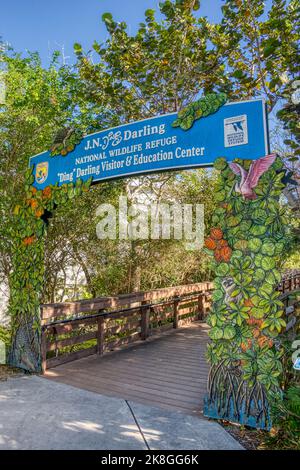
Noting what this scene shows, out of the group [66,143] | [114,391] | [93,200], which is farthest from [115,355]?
[66,143]

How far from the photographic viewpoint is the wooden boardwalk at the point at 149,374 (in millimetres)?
4230

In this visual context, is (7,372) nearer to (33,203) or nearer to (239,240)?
(33,203)

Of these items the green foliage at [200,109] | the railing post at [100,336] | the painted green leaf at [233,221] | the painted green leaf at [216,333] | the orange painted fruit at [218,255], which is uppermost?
the green foliage at [200,109]

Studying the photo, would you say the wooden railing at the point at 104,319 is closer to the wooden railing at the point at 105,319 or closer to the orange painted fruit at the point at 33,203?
the wooden railing at the point at 105,319

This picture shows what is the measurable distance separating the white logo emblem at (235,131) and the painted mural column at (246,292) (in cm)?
21

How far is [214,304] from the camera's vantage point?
3.65 metres

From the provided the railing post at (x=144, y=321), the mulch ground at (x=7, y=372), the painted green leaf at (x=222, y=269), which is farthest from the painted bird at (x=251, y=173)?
the railing post at (x=144, y=321)

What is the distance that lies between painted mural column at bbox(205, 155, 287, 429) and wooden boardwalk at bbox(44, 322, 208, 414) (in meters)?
0.63

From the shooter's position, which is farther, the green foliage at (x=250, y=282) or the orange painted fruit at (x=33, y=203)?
the orange painted fruit at (x=33, y=203)

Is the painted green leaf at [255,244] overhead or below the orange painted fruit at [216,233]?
below

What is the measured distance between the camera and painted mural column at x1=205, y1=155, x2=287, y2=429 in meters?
3.33

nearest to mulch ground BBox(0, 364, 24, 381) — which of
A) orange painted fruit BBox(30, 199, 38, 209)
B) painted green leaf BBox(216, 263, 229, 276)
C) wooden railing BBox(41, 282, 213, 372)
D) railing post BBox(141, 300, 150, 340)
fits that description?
wooden railing BBox(41, 282, 213, 372)

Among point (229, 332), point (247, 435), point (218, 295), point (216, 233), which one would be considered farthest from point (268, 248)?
point (247, 435)
